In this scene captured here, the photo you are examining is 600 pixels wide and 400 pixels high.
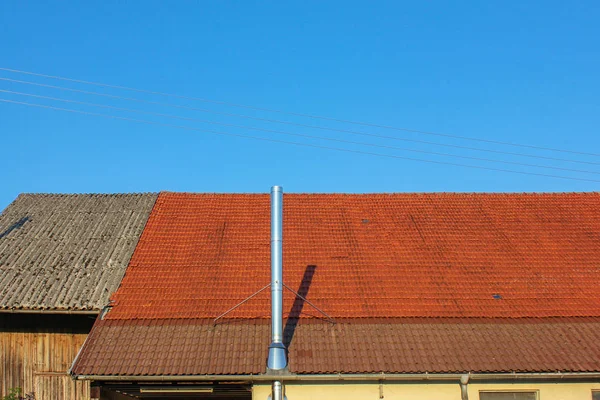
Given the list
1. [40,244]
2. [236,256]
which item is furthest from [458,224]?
[40,244]

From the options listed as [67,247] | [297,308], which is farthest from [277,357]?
[67,247]

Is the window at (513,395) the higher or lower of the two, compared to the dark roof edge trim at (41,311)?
lower

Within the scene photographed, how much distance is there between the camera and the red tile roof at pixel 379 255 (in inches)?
462

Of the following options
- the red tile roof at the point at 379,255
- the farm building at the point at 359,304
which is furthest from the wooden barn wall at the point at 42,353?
the red tile roof at the point at 379,255

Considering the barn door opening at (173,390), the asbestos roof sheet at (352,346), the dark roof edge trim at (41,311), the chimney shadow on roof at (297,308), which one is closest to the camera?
the asbestos roof sheet at (352,346)

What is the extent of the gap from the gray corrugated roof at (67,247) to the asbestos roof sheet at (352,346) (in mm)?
1448

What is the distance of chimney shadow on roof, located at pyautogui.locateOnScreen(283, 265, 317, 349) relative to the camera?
1075 cm

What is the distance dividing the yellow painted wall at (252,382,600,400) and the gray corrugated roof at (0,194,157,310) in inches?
166

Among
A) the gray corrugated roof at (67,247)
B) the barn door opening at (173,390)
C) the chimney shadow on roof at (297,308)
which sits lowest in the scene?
the barn door opening at (173,390)

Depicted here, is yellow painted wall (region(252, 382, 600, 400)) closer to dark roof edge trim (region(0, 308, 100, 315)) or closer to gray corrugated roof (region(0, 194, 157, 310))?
dark roof edge trim (region(0, 308, 100, 315))

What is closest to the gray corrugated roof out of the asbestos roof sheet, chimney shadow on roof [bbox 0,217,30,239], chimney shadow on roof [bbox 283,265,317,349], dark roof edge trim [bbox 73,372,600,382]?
chimney shadow on roof [bbox 0,217,30,239]

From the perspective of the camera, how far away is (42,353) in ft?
39.8

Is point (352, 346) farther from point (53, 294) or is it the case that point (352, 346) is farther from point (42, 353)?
point (42, 353)

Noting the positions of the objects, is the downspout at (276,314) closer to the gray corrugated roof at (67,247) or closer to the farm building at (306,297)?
the farm building at (306,297)
